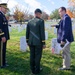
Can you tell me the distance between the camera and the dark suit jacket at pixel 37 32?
21.1 feet

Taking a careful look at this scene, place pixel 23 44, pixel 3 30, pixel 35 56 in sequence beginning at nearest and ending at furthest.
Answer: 1. pixel 35 56
2. pixel 3 30
3. pixel 23 44

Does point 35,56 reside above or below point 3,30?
below

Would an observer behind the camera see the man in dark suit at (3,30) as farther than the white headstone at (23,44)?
No

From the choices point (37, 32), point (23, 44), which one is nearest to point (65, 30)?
point (37, 32)

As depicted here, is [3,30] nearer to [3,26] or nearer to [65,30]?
[3,26]

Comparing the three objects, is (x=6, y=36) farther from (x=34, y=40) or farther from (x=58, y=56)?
(x=58, y=56)

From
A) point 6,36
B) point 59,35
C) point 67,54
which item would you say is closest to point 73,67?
point 67,54

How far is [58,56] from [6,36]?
291 cm

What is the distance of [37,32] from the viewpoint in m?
6.48

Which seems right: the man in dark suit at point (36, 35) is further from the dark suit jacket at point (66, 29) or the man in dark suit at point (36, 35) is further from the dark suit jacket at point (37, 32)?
the dark suit jacket at point (66, 29)

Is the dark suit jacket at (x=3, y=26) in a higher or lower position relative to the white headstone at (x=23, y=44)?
higher

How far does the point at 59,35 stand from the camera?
6918 millimetres

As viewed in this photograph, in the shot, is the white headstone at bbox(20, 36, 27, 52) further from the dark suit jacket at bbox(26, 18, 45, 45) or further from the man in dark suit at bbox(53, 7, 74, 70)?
the dark suit jacket at bbox(26, 18, 45, 45)

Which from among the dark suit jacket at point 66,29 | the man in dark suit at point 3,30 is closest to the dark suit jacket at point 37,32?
the dark suit jacket at point 66,29
